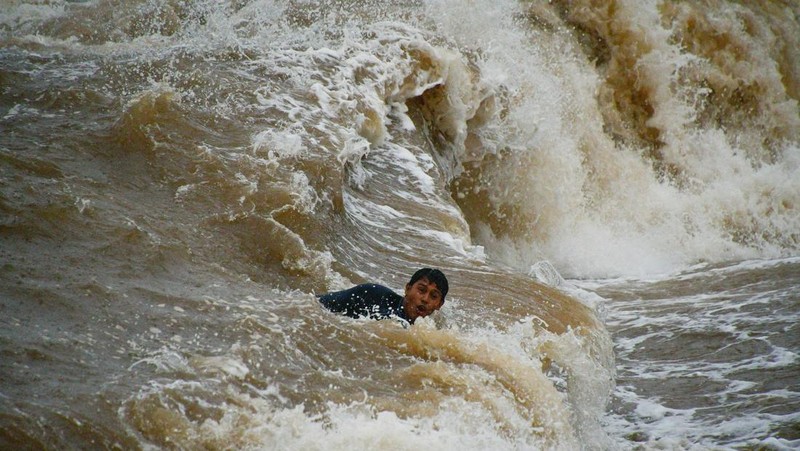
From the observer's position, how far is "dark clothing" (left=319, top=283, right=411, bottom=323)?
5.05m

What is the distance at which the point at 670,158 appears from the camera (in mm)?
13258

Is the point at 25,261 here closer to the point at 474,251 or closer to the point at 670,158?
the point at 474,251

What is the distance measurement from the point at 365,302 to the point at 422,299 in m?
0.36

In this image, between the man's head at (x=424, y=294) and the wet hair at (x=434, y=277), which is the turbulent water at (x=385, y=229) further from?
the wet hair at (x=434, y=277)

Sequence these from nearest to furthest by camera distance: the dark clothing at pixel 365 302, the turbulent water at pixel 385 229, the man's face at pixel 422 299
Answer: the turbulent water at pixel 385 229
the dark clothing at pixel 365 302
the man's face at pixel 422 299

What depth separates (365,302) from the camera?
16.9 feet

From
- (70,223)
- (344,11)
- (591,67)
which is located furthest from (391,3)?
(70,223)

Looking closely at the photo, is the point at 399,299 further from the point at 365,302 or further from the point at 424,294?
the point at 365,302

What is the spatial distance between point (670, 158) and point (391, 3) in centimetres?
493

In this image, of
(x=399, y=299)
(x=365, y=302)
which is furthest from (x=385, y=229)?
(x=365, y=302)

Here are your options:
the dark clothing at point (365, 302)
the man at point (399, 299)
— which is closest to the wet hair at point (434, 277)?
the man at point (399, 299)

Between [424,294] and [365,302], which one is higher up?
[424,294]

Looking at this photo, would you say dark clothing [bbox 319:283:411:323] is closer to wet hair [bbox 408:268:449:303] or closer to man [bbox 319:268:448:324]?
man [bbox 319:268:448:324]

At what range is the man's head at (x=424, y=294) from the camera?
527cm
